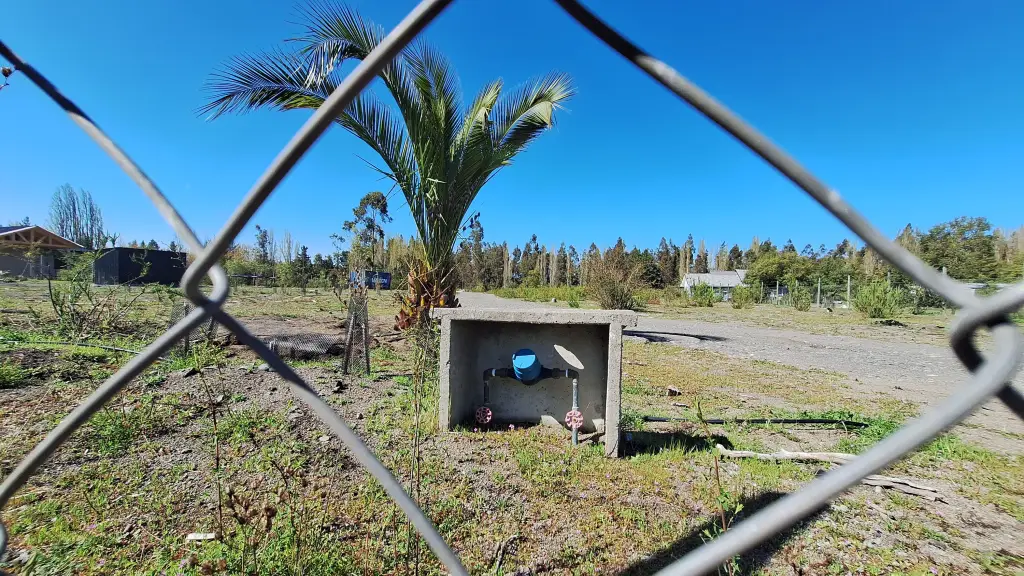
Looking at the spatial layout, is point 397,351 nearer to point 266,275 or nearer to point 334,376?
point 334,376

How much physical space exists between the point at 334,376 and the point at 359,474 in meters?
2.30

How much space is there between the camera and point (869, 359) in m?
7.38

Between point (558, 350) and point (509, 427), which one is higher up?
point (558, 350)

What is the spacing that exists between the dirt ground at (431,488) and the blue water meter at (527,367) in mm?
477

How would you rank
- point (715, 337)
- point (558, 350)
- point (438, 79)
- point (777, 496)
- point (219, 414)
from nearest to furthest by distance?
point (777, 496)
point (219, 414)
point (558, 350)
point (438, 79)
point (715, 337)

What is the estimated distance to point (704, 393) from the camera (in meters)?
4.81

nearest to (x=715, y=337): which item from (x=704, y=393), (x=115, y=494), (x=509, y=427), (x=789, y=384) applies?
(x=789, y=384)

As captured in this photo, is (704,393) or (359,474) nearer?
(359,474)

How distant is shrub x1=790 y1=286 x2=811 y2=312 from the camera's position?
753 inches

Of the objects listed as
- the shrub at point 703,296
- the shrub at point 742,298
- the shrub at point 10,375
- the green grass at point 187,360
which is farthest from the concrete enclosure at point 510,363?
the shrub at point 742,298

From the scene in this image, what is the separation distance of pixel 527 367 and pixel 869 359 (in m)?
7.53

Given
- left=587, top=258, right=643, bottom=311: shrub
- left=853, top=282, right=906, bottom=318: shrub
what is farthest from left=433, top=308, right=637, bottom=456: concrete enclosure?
left=853, top=282, right=906, bottom=318: shrub

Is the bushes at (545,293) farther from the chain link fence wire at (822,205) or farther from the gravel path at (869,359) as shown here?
the chain link fence wire at (822,205)

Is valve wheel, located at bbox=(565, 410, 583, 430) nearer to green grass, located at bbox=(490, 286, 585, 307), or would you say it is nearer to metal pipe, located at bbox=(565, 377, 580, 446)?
metal pipe, located at bbox=(565, 377, 580, 446)
